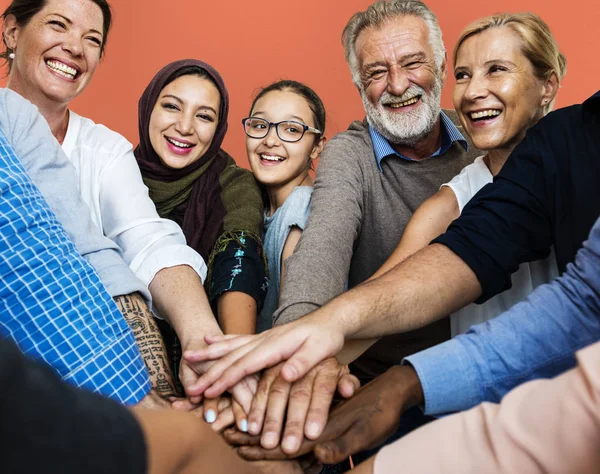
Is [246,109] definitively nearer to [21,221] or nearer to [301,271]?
[301,271]

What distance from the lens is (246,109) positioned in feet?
11.7

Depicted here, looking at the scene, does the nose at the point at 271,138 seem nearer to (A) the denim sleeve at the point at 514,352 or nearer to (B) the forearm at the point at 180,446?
(A) the denim sleeve at the point at 514,352

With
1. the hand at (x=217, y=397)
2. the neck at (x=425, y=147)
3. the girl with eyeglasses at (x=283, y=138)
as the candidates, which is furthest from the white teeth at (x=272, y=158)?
the hand at (x=217, y=397)

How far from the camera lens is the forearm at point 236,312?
1.51 meters

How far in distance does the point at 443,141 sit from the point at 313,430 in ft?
4.47

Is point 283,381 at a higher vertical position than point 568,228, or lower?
lower

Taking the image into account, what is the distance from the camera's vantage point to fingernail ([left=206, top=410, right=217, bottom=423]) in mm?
1118

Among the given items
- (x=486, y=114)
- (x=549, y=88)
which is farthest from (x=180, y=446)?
(x=549, y=88)

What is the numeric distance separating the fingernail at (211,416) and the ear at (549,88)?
4.32 ft

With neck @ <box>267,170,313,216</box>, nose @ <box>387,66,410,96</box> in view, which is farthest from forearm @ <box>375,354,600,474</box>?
nose @ <box>387,66,410,96</box>

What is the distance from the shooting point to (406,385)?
1.04m

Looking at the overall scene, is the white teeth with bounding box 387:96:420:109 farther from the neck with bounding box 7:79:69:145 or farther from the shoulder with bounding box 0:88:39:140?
the shoulder with bounding box 0:88:39:140

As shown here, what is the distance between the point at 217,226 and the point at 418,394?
995 millimetres

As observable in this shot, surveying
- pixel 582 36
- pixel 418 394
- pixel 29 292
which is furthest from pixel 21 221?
pixel 582 36
